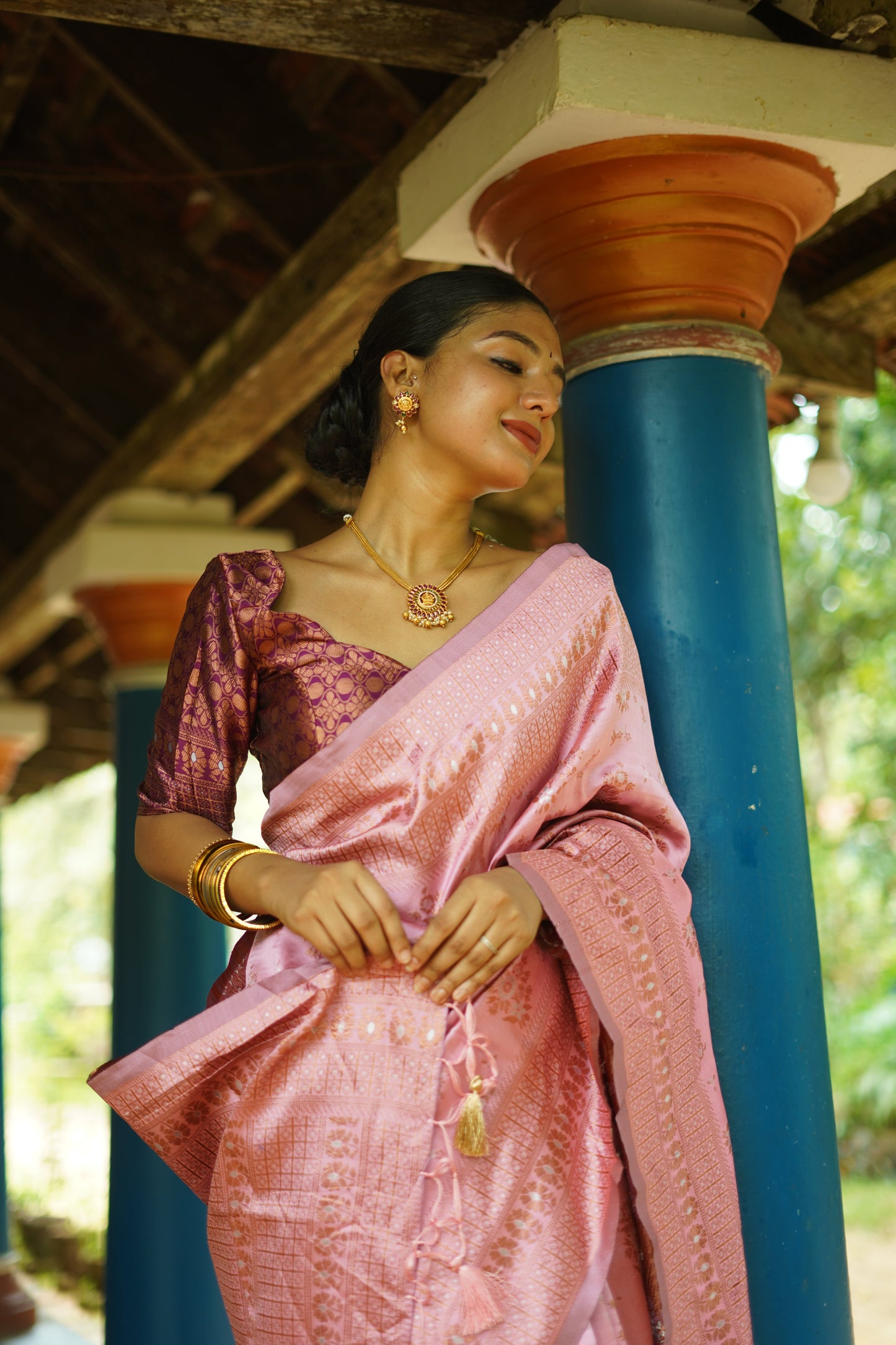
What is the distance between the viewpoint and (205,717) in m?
1.76

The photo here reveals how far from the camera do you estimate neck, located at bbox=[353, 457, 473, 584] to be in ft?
6.23

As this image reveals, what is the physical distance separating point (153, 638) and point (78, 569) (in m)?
0.35

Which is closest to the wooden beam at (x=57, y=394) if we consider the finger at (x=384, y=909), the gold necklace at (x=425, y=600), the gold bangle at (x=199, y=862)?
the gold necklace at (x=425, y=600)

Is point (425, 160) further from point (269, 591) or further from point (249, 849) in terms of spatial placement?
point (249, 849)

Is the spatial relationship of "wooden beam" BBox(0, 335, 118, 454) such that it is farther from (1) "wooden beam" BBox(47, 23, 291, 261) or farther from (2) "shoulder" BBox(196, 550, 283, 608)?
(2) "shoulder" BBox(196, 550, 283, 608)

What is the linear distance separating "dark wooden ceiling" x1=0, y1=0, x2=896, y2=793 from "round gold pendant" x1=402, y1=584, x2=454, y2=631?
48 cm

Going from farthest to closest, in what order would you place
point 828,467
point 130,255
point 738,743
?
point 130,255 → point 828,467 → point 738,743

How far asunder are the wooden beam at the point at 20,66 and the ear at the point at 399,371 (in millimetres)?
2205

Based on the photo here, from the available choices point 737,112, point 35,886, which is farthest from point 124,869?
point 35,886

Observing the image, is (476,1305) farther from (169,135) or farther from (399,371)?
(169,135)

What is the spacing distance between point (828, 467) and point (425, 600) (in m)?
2.35

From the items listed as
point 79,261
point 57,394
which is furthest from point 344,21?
point 57,394

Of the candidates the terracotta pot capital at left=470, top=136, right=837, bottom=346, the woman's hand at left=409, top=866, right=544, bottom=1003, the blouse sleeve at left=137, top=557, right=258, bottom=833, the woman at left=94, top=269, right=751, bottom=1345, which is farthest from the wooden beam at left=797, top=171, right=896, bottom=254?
the woman's hand at left=409, top=866, right=544, bottom=1003

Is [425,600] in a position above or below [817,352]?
below
